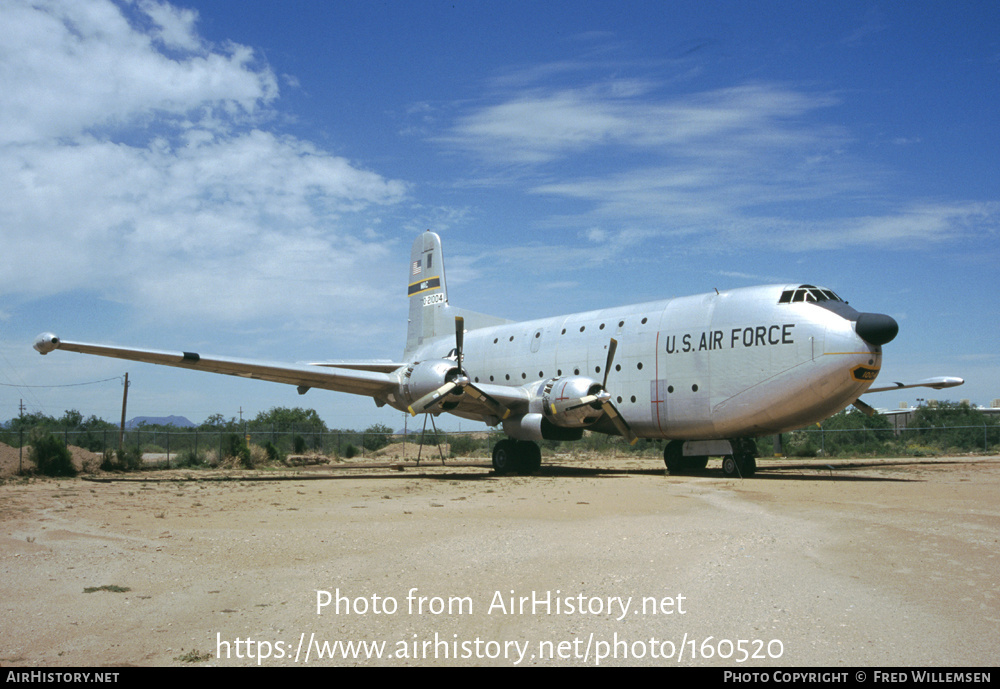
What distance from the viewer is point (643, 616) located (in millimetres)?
5797

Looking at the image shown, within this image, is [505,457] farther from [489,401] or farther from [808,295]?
[808,295]

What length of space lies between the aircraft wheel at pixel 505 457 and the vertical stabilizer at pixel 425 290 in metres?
8.60

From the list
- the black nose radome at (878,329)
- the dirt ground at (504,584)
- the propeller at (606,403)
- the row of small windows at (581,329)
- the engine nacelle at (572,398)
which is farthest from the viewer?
the row of small windows at (581,329)

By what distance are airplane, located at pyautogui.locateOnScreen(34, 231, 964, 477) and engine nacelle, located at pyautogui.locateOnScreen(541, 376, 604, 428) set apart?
42 millimetres

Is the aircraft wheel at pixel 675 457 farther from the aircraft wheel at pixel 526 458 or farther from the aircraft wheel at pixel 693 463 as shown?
the aircraft wheel at pixel 526 458

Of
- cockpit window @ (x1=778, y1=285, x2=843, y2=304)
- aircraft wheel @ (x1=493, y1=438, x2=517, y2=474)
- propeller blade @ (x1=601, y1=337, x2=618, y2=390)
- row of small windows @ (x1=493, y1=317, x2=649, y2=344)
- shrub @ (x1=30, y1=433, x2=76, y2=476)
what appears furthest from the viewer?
aircraft wheel @ (x1=493, y1=438, x2=517, y2=474)

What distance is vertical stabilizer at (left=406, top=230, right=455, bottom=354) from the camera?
105ft

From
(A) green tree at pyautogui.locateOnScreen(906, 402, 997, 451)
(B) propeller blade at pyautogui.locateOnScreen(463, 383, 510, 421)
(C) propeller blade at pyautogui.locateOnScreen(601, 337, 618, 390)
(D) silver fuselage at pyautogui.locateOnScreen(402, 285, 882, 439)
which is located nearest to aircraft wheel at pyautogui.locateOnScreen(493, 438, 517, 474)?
(B) propeller blade at pyautogui.locateOnScreen(463, 383, 510, 421)

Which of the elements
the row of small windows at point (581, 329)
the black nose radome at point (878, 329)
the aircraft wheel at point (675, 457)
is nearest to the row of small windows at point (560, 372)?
the row of small windows at point (581, 329)

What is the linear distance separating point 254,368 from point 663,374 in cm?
1224

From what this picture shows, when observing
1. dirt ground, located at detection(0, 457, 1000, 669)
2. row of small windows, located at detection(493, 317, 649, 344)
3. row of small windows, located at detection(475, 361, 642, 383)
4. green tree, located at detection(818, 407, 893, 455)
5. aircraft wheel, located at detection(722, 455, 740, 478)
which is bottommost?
dirt ground, located at detection(0, 457, 1000, 669)

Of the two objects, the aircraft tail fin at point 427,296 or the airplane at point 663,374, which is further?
the aircraft tail fin at point 427,296

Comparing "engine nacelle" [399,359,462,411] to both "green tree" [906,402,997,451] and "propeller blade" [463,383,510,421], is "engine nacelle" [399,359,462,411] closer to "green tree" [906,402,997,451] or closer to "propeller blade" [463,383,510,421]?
"propeller blade" [463,383,510,421]

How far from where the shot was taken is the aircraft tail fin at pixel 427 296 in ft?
104
